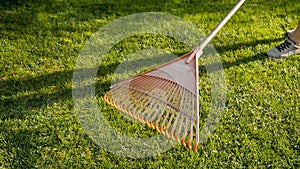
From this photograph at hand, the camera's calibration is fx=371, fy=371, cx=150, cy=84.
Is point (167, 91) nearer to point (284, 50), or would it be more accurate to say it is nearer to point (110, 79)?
point (110, 79)

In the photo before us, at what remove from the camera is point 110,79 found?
3418 mm

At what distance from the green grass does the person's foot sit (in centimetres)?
7

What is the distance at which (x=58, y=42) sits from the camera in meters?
3.75

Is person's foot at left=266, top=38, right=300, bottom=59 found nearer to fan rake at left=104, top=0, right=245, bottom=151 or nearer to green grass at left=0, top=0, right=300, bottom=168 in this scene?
green grass at left=0, top=0, right=300, bottom=168

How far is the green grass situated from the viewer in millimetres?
2842

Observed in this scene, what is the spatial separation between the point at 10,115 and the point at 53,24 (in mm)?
1293

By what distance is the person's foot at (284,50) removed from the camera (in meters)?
3.74

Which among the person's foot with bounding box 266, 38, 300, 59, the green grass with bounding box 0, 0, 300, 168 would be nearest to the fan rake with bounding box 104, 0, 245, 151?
the green grass with bounding box 0, 0, 300, 168

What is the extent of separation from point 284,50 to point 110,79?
70.2 inches

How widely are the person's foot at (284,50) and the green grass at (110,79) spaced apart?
7cm

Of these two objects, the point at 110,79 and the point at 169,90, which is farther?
the point at 110,79

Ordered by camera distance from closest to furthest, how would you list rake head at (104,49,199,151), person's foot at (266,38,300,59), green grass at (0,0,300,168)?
rake head at (104,49,199,151) < green grass at (0,0,300,168) < person's foot at (266,38,300,59)

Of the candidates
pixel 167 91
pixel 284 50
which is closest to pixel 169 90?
pixel 167 91

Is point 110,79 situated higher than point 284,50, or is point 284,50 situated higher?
point 284,50
